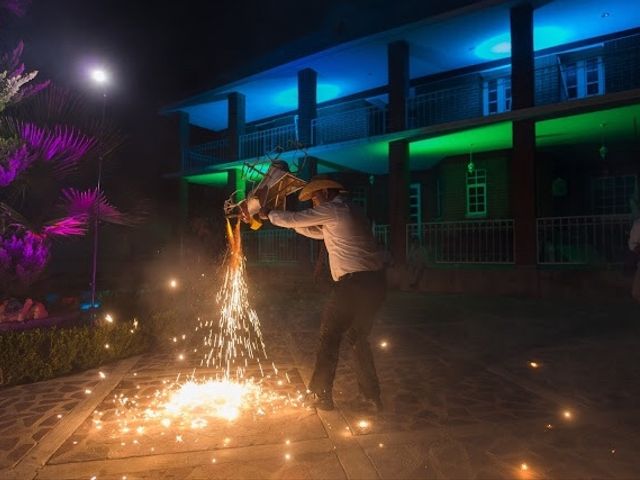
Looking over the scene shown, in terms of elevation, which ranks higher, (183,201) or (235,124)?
(235,124)

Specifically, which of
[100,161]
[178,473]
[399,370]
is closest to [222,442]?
[178,473]

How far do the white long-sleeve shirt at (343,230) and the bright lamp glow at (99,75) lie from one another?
160 inches

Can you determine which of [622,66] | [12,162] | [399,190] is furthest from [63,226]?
[622,66]

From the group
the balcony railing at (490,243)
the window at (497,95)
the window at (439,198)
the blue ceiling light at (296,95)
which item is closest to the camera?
the balcony railing at (490,243)

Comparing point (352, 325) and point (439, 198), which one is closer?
point (352, 325)

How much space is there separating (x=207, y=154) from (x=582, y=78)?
14389 millimetres

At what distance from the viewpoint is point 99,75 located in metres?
6.33

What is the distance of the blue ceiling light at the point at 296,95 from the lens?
17734 millimetres

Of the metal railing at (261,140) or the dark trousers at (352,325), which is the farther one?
the metal railing at (261,140)

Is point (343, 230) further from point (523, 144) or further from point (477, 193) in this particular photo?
Result: point (477, 193)

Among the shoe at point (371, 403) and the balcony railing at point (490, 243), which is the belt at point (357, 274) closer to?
the shoe at point (371, 403)

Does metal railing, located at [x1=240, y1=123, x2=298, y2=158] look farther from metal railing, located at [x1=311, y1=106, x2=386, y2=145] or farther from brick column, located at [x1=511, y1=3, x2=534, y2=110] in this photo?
brick column, located at [x1=511, y1=3, x2=534, y2=110]

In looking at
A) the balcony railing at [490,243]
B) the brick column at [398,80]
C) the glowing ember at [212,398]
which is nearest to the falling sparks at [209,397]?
the glowing ember at [212,398]

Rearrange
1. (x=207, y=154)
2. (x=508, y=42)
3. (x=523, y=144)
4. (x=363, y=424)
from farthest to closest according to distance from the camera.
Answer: (x=207, y=154) → (x=508, y=42) → (x=523, y=144) → (x=363, y=424)
